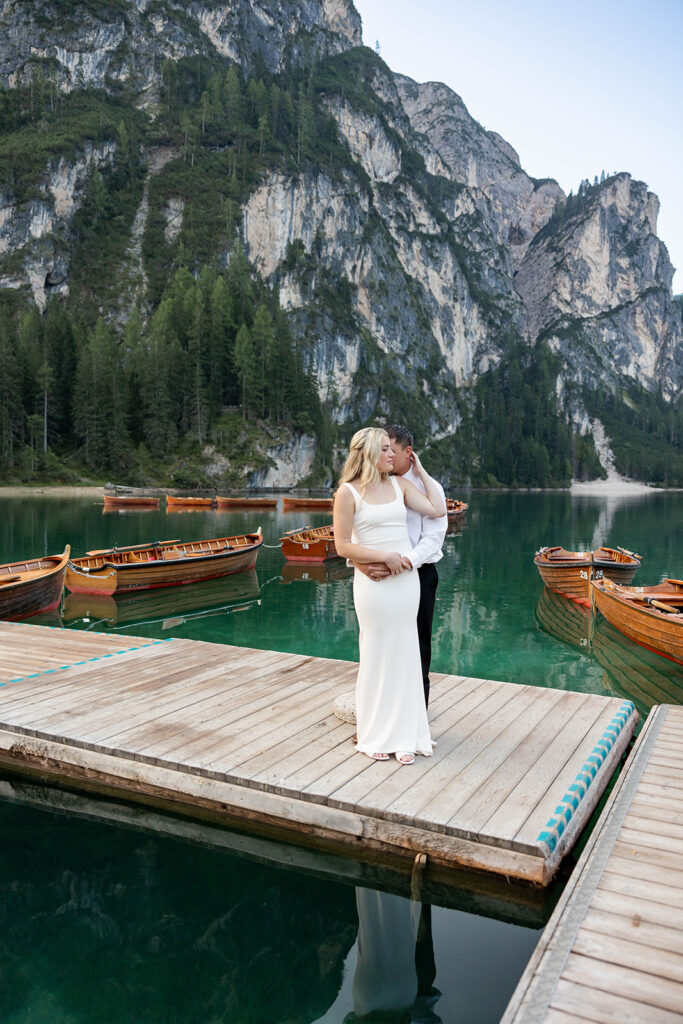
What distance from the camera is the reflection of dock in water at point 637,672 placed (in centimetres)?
1209

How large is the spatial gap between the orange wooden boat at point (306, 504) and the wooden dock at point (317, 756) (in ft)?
172

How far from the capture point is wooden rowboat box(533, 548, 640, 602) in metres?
19.9

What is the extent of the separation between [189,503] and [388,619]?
57.0 m

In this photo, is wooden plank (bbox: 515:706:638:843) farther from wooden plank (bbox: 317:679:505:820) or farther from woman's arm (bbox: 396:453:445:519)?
woman's arm (bbox: 396:453:445:519)

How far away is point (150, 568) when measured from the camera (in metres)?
20.0

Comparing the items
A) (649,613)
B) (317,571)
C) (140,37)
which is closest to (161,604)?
(317,571)

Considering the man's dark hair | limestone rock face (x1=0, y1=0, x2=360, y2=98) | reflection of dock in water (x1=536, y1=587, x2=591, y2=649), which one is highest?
limestone rock face (x1=0, y1=0, x2=360, y2=98)

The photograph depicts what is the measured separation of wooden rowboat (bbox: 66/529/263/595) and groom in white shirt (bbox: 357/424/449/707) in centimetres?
1509

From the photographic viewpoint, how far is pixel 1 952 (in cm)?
434

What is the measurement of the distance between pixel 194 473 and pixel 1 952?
74.1m

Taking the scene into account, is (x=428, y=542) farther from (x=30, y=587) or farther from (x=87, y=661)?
(x=30, y=587)

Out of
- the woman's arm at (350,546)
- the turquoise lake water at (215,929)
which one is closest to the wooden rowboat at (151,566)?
the turquoise lake water at (215,929)

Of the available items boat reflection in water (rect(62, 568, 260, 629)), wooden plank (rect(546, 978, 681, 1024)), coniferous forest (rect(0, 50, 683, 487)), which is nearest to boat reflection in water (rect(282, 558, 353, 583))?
boat reflection in water (rect(62, 568, 260, 629))

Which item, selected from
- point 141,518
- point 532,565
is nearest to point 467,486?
point 141,518
